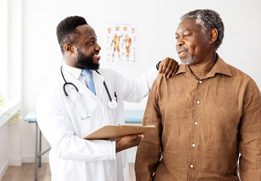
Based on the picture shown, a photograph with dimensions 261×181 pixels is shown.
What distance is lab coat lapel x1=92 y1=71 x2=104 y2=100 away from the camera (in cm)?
175

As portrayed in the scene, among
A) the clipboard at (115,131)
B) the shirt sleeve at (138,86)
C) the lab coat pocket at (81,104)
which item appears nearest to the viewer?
the clipboard at (115,131)

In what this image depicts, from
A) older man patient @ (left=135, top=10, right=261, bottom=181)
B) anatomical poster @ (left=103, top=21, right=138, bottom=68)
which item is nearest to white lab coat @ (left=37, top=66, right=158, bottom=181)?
older man patient @ (left=135, top=10, right=261, bottom=181)

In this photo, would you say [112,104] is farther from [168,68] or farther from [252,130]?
[252,130]

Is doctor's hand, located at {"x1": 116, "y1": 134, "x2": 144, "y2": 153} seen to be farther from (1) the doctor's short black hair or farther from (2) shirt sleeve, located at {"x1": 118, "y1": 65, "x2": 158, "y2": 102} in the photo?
(1) the doctor's short black hair

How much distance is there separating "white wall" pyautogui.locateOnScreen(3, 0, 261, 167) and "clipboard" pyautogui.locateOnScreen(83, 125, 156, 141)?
257cm

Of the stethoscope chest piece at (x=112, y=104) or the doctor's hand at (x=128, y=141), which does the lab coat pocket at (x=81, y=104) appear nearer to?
the stethoscope chest piece at (x=112, y=104)

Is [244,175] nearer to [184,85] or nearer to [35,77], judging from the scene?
[184,85]

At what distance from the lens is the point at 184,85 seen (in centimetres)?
151

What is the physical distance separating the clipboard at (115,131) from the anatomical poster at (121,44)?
254cm

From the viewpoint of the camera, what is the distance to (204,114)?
1434mm

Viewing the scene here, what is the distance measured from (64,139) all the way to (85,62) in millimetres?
433

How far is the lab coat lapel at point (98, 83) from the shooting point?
1.75 metres

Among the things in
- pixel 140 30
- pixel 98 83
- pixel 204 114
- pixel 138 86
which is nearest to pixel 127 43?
pixel 140 30

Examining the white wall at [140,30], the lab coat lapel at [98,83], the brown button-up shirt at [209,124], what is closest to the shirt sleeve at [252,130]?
the brown button-up shirt at [209,124]
